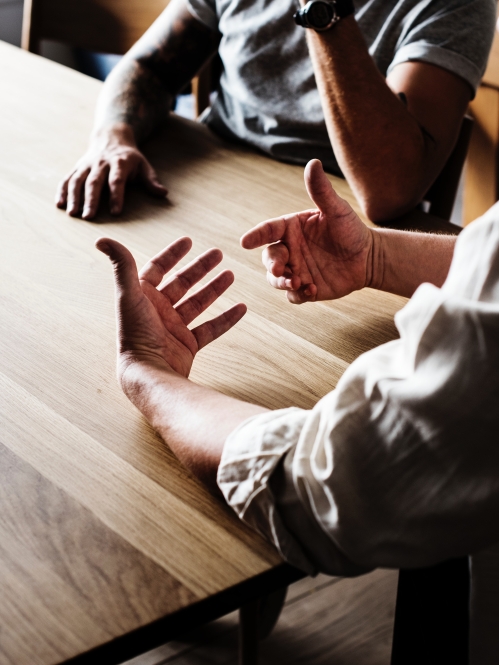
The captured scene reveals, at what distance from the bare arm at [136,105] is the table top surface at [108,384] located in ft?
0.12

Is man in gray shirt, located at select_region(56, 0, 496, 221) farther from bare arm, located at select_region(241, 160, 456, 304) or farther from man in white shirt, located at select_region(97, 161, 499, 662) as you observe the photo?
man in white shirt, located at select_region(97, 161, 499, 662)

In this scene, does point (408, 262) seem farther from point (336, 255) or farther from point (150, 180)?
point (150, 180)

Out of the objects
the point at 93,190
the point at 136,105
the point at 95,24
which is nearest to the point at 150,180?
the point at 93,190

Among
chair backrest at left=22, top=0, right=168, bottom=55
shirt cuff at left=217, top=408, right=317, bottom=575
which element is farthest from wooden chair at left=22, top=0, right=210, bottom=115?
shirt cuff at left=217, top=408, right=317, bottom=575

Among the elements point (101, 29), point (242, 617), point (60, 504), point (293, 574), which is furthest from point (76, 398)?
point (101, 29)

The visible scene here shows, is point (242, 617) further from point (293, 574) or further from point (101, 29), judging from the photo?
point (101, 29)

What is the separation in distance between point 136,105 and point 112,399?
857 millimetres

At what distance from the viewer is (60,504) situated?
1.91 ft

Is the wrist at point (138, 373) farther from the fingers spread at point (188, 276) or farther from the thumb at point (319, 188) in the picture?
the thumb at point (319, 188)

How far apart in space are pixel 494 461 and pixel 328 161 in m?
0.95

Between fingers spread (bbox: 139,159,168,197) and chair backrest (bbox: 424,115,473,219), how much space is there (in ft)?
1.81

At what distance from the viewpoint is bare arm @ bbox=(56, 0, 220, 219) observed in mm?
1116

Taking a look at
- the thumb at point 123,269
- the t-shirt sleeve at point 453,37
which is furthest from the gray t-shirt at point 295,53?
the thumb at point 123,269

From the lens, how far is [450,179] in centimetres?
133
